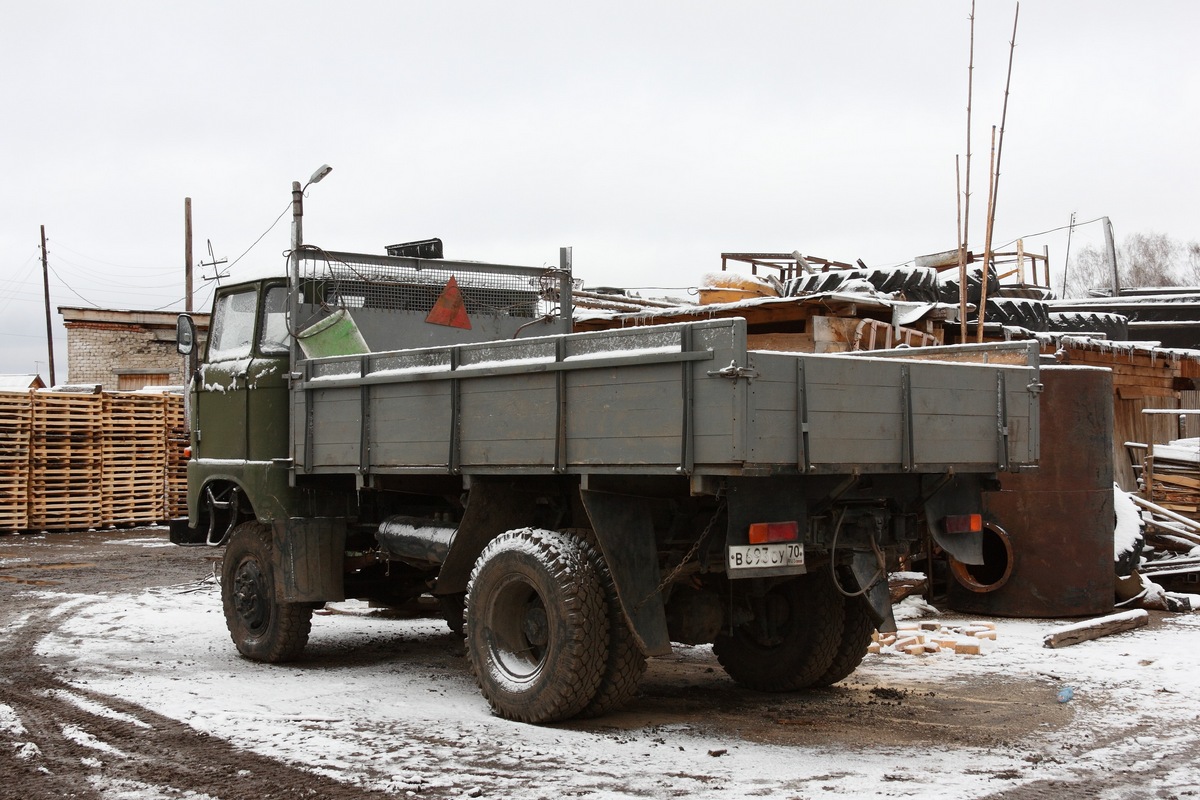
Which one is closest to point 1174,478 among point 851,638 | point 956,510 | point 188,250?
point 851,638

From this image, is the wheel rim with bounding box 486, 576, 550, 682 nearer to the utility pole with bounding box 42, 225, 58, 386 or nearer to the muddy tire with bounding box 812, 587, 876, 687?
the muddy tire with bounding box 812, 587, 876, 687

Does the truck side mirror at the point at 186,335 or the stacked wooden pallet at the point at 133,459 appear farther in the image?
the stacked wooden pallet at the point at 133,459

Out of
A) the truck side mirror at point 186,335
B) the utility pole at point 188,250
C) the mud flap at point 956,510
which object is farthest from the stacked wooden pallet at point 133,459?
the mud flap at point 956,510

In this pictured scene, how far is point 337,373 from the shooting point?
8.24 metres

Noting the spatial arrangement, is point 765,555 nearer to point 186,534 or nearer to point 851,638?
Answer: point 851,638

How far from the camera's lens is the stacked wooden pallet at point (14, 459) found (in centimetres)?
2108

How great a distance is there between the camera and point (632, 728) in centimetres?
660

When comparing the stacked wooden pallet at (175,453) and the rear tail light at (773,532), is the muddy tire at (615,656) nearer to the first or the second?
the rear tail light at (773,532)

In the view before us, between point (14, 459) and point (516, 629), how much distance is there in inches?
680

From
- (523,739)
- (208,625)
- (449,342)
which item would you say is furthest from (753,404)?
(208,625)

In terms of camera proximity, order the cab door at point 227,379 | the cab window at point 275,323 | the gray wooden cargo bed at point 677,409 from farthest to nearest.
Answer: the cab door at point 227,379 < the cab window at point 275,323 < the gray wooden cargo bed at point 677,409

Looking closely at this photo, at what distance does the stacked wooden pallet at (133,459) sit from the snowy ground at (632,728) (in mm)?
13066

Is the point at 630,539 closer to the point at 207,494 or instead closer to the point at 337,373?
the point at 337,373

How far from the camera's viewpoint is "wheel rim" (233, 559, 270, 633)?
8961 mm
